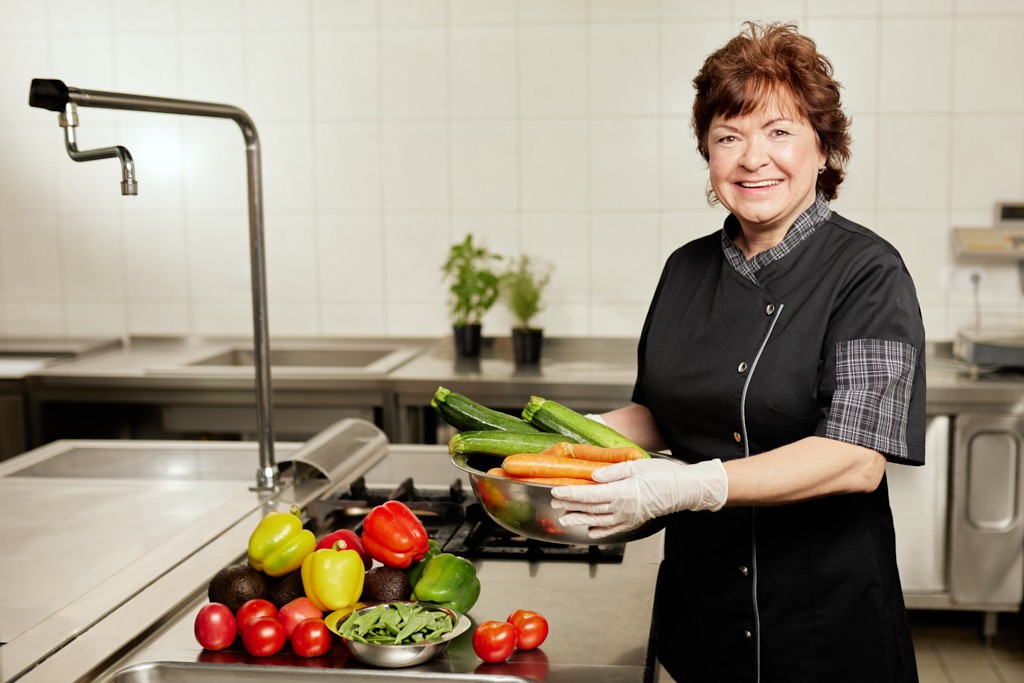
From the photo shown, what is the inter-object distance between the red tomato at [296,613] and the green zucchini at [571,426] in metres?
0.40

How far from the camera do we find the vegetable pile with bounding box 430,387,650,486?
128 centimetres

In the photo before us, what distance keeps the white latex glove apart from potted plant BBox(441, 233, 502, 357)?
7.06ft

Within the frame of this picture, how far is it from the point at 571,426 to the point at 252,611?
1.61 feet

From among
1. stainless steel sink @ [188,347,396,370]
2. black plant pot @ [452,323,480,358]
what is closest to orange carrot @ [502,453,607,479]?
black plant pot @ [452,323,480,358]

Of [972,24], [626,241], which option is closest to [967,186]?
[972,24]

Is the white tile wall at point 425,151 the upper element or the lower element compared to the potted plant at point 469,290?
upper

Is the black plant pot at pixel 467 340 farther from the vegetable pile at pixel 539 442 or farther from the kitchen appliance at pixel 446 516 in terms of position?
the vegetable pile at pixel 539 442

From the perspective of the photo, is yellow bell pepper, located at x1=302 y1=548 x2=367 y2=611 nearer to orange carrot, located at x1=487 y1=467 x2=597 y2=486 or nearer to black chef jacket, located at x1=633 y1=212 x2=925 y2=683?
orange carrot, located at x1=487 y1=467 x2=597 y2=486

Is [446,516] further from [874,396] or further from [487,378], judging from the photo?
[487,378]

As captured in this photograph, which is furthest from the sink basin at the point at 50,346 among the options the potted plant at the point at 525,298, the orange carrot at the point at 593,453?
the orange carrot at the point at 593,453

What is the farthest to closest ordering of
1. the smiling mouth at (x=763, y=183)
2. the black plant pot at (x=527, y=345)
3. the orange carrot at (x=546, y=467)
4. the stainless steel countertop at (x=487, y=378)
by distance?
the black plant pot at (x=527, y=345) → the stainless steel countertop at (x=487, y=378) → the smiling mouth at (x=763, y=183) → the orange carrot at (x=546, y=467)

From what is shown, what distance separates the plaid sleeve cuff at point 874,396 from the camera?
1348mm

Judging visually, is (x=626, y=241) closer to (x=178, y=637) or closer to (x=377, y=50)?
(x=377, y=50)

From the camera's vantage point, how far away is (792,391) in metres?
1.46
